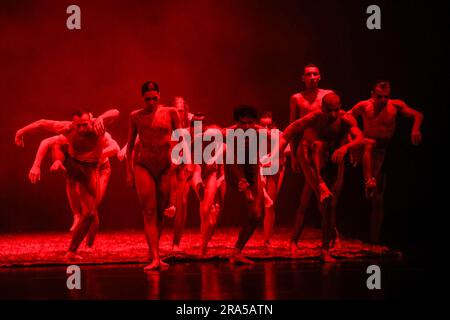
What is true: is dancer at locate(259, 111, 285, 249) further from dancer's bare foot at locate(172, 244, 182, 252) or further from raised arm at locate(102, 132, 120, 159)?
raised arm at locate(102, 132, 120, 159)

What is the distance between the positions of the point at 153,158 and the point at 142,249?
2331mm

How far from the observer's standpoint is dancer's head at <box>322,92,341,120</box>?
7.78 meters

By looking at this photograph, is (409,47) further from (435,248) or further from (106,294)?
(106,294)

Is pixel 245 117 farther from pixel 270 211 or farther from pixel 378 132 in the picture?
pixel 270 211

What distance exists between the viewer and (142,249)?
30.7 feet

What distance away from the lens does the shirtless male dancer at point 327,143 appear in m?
7.81

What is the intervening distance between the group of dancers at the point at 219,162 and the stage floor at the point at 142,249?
0.26 metres

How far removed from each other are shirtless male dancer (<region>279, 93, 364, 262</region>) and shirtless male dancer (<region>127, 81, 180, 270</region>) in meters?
1.46

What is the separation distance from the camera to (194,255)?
8344 millimetres

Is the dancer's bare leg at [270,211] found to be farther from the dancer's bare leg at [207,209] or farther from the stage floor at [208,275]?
the dancer's bare leg at [207,209]

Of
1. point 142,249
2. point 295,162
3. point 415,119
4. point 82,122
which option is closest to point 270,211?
point 295,162

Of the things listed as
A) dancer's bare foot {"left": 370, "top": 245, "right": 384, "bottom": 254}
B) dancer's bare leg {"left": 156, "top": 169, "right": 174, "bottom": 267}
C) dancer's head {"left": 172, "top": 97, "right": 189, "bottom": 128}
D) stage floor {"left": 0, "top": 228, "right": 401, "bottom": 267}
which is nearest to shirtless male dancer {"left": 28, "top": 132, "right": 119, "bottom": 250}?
stage floor {"left": 0, "top": 228, "right": 401, "bottom": 267}

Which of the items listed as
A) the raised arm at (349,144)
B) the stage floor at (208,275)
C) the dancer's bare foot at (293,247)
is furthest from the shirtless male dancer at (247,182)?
the dancer's bare foot at (293,247)

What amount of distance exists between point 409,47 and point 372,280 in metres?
5.32
